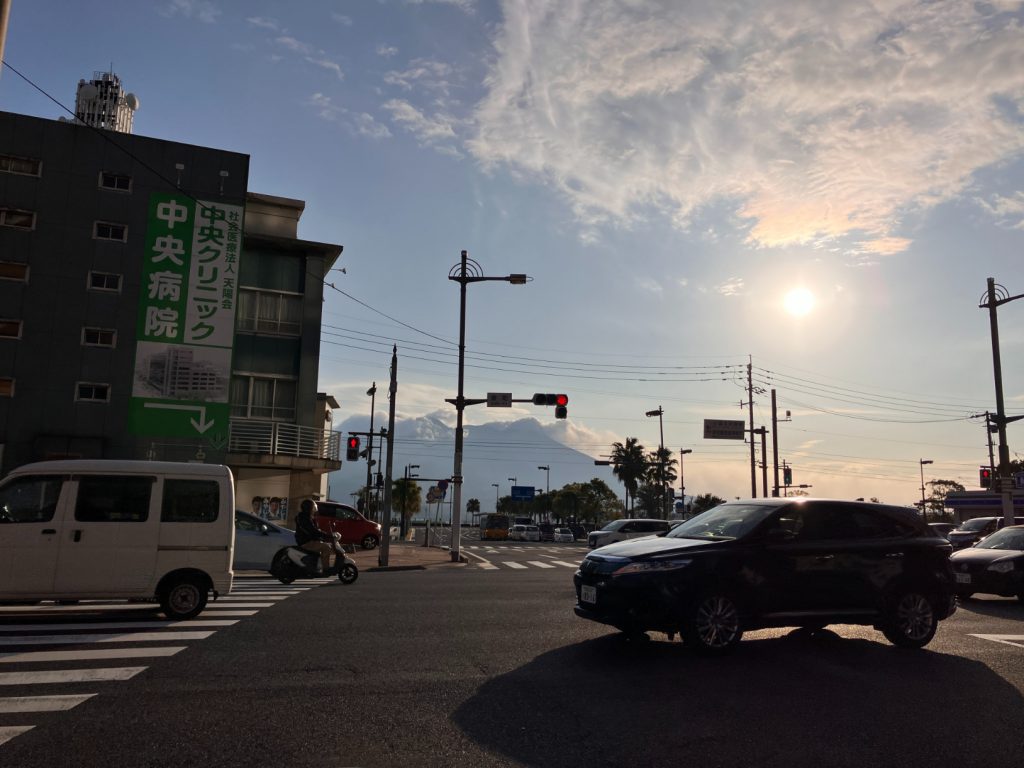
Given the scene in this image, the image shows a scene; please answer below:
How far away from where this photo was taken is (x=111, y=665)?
7.45 metres

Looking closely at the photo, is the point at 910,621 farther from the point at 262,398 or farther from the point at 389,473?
the point at 262,398

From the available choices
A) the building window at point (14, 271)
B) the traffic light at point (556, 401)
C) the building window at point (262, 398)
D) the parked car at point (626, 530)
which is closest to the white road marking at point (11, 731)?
the traffic light at point (556, 401)

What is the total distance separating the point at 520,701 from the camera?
248 inches

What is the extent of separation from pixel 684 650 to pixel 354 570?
31.0 feet

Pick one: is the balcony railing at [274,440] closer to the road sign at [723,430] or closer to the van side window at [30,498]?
the van side window at [30,498]

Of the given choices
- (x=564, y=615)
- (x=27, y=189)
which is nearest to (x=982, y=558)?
(x=564, y=615)

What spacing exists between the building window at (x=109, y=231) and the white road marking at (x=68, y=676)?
26390 millimetres

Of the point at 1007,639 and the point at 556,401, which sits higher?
the point at 556,401

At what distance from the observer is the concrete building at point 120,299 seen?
28.2 metres

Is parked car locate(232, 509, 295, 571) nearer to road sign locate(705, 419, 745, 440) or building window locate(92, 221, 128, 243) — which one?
building window locate(92, 221, 128, 243)

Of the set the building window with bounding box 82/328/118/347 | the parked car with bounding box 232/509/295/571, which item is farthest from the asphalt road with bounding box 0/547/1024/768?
the building window with bounding box 82/328/118/347

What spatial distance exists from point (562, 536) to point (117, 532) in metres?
54.7

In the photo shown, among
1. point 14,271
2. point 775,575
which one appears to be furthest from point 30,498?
point 14,271

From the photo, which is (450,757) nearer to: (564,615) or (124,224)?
(564,615)
